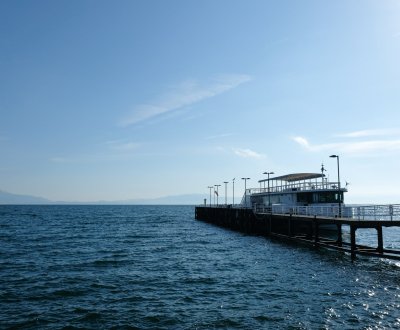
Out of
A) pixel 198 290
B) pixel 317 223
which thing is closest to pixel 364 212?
pixel 317 223

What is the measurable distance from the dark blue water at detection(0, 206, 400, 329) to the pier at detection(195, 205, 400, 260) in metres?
1.53

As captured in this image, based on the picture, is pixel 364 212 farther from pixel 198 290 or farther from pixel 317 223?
pixel 198 290

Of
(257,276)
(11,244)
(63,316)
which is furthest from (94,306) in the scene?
(11,244)

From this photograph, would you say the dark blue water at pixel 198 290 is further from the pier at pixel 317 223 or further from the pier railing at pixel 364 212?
the pier railing at pixel 364 212

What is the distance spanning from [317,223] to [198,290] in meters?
17.2

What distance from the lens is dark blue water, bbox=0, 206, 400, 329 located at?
1477 centimetres

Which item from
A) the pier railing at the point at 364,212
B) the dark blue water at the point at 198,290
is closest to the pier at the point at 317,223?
the pier railing at the point at 364,212

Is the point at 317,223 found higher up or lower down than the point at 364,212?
lower down

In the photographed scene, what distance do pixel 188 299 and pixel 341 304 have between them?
6.94m

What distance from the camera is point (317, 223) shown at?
3309 cm

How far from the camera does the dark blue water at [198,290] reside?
48.4 feet

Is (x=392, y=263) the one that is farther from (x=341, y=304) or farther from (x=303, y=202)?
(x=303, y=202)

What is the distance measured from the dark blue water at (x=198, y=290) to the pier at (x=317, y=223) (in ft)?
5.02

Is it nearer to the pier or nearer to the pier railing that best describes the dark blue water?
the pier
